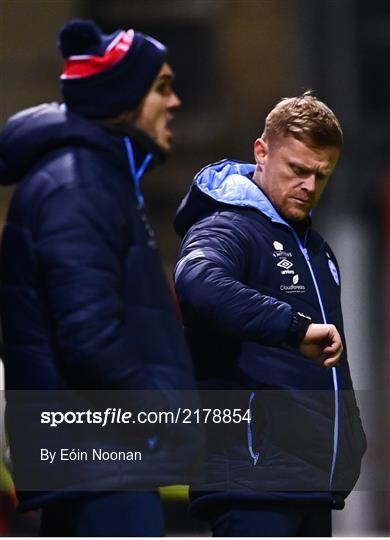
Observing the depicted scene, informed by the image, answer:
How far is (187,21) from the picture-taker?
1266 centimetres

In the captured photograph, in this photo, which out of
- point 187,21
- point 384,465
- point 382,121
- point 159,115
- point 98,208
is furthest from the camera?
point 187,21

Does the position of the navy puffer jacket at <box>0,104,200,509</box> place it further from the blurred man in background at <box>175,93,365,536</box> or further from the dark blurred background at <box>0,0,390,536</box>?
the dark blurred background at <box>0,0,390,536</box>

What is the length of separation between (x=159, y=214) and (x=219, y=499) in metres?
8.18

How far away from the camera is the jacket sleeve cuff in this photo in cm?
370

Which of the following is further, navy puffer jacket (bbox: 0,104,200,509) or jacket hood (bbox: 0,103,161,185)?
jacket hood (bbox: 0,103,161,185)

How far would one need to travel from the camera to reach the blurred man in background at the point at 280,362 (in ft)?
12.3

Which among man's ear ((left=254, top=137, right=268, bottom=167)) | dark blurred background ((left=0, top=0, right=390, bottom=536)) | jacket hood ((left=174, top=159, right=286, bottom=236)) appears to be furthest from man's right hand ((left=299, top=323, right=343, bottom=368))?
dark blurred background ((left=0, top=0, right=390, bottom=536))

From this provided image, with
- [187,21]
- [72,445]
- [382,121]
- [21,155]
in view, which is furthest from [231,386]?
[187,21]

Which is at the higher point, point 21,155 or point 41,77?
point 21,155

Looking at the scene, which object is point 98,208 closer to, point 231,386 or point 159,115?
point 159,115

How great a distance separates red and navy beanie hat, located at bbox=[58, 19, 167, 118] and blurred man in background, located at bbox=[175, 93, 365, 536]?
436 millimetres

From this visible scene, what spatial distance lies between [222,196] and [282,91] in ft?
26.3

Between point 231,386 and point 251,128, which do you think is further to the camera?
point 251,128

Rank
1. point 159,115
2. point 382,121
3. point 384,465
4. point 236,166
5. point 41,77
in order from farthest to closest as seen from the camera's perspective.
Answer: point 41,77, point 382,121, point 384,465, point 236,166, point 159,115
